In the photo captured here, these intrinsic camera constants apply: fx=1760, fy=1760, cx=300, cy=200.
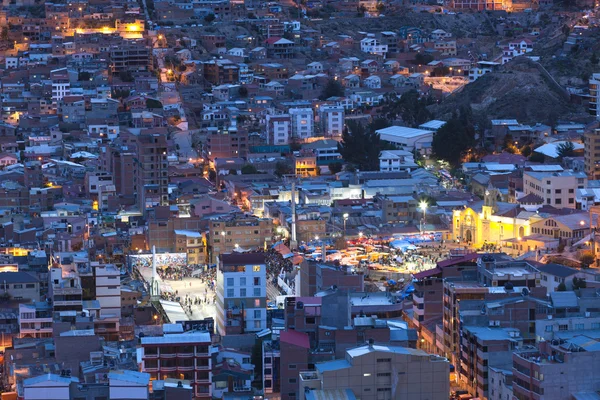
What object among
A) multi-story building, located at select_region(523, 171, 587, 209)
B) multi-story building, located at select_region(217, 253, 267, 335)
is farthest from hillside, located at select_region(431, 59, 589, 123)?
multi-story building, located at select_region(217, 253, 267, 335)

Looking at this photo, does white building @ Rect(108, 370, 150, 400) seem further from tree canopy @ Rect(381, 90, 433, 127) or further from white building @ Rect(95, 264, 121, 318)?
tree canopy @ Rect(381, 90, 433, 127)

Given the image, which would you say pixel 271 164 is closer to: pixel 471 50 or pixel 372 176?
pixel 372 176

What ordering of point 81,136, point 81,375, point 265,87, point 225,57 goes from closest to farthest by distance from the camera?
point 81,375 < point 81,136 < point 265,87 < point 225,57

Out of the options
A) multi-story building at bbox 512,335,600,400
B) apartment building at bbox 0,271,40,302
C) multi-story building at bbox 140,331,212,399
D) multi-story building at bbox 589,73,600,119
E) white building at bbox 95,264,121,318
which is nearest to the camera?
multi-story building at bbox 512,335,600,400

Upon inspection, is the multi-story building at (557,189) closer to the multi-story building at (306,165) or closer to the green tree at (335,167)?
the green tree at (335,167)

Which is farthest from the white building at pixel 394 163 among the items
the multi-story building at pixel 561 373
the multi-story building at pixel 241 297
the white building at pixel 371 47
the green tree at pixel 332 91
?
the multi-story building at pixel 561 373

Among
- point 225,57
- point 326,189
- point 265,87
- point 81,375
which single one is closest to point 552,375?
point 81,375
